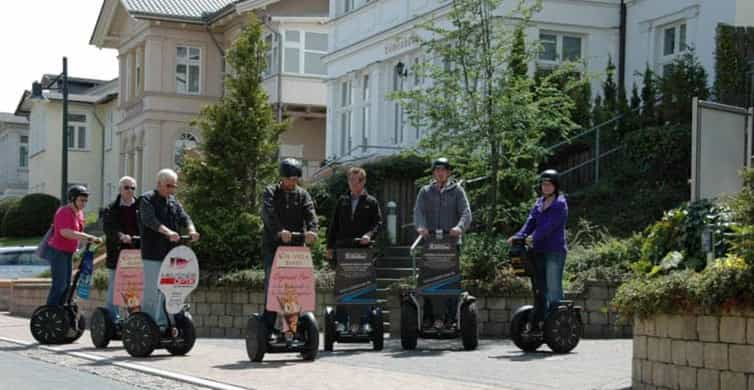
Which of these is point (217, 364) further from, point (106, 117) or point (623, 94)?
point (106, 117)

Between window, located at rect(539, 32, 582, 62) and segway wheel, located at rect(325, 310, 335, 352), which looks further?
window, located at rect(539, 32, 582, 62)

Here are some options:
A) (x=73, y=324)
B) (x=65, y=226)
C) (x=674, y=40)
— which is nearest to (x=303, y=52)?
(x=674, y=40)

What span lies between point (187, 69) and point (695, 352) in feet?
140

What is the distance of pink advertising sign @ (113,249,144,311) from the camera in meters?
14.2

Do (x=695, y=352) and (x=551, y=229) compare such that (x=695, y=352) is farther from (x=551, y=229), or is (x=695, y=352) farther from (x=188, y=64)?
(x=188, y=64)

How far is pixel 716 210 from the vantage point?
10305mm

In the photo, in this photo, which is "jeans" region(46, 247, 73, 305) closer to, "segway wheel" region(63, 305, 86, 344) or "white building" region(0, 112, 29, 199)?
"segway wheel" region(63, 305, 86, 344)

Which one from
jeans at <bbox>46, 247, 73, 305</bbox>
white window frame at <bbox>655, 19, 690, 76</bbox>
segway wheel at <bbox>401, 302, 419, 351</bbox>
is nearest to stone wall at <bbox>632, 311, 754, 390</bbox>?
segway wheel at <bbox>401, 302, 419, 351</bbox>

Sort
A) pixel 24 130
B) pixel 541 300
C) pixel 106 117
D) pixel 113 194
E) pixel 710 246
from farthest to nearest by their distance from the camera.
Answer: pixel 24 130
pixel 106 117
pixel 113 194
pixel 541 300
pixel 710 246

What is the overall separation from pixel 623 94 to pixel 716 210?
1494 cm

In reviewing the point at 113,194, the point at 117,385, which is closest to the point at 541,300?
the point at 117,385

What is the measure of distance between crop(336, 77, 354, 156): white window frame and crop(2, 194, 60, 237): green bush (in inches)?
1010

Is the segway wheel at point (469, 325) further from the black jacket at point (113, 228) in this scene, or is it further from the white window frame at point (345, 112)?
the white window frame at point (345, 112)

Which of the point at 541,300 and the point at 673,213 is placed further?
the point at 541,300
